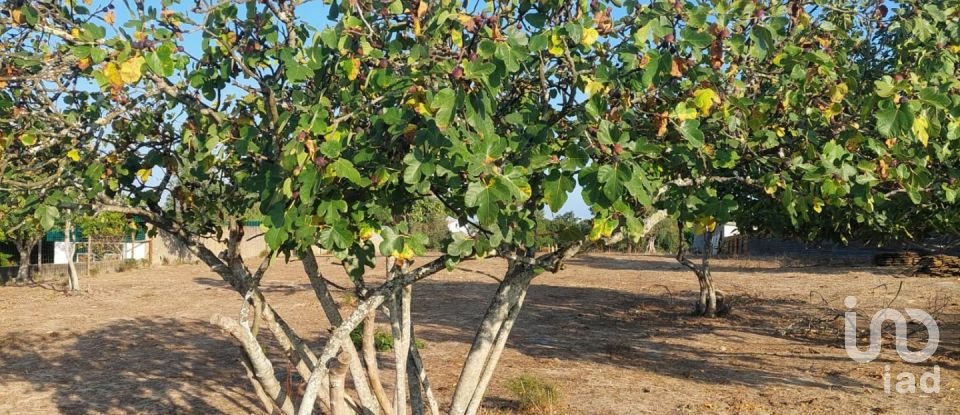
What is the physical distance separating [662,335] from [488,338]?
997 centimetres

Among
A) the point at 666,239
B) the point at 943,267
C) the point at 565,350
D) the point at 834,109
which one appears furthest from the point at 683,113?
the point at 666,239

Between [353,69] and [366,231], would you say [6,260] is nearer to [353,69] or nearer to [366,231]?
[353,69]

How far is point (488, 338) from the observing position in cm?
458

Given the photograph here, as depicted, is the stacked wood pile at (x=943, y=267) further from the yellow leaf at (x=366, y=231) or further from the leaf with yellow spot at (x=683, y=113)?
the yellow leaf at (x=366, y=231)

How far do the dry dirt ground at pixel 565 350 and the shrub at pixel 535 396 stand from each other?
0.15 metres

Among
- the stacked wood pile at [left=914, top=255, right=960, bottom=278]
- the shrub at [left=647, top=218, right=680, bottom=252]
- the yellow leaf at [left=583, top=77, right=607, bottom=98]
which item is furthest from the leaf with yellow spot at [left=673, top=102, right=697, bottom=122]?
the shrub at [left=647, top=218, right=680, bottom=252]

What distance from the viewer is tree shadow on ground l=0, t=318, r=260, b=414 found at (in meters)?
9.09

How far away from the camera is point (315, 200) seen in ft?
10.9

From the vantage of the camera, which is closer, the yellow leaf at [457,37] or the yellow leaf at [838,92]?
the yellow leaf at [457,37]

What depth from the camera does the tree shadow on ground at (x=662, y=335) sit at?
10641 millimetres

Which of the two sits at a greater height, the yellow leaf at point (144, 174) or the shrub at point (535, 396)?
the yellow leaf at point (144, 174)

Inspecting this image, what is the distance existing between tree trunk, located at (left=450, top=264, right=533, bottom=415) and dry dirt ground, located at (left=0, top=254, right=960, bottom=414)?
3.99 meters

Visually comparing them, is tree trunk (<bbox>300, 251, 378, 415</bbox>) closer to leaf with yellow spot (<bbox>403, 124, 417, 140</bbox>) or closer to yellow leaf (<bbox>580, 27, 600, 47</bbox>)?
leaf with yellow spot (<bbox>403, 124, 417, 140</bbox>)

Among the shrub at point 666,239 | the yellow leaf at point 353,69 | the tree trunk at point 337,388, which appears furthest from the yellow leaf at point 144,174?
the shrub at point 666,239
